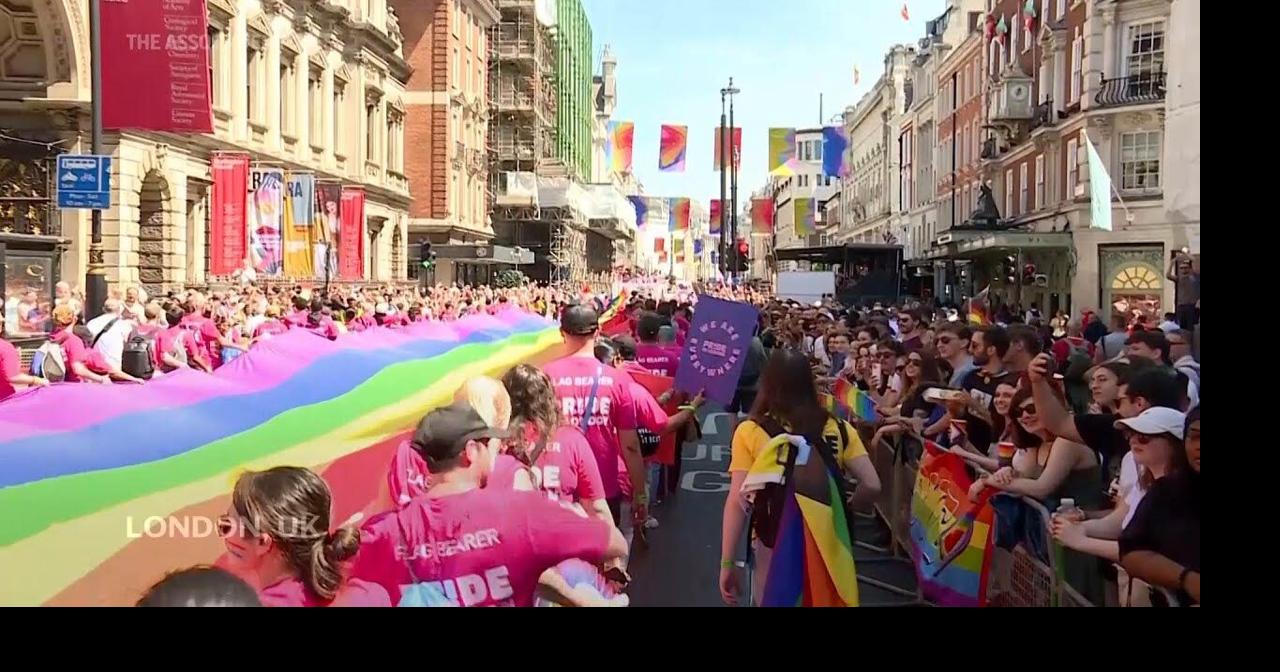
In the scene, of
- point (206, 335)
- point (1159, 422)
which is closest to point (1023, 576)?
point (1159, 422)

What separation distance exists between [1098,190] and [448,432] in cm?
287

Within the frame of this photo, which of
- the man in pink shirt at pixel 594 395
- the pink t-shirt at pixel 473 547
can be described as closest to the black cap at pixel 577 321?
the man in pink shirt at pixel 594 395

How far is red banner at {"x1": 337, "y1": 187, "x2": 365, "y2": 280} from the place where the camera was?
5922 millimetres

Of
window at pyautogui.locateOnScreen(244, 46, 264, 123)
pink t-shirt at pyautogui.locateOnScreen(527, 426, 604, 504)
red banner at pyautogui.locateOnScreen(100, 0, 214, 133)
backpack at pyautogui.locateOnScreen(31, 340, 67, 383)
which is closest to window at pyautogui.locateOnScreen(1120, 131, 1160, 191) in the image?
pink t-shirt at pyautogui.locateOnScreen(527, 426, 604, 504)

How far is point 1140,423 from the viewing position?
3.66m

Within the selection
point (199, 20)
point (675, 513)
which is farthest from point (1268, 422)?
point (199, 20)

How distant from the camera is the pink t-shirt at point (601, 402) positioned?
4707mm

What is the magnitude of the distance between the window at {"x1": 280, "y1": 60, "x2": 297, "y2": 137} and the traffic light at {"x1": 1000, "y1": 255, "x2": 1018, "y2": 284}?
371 cm

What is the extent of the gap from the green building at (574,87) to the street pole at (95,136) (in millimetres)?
2525

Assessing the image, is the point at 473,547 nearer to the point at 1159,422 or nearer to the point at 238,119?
the point at 1159,422

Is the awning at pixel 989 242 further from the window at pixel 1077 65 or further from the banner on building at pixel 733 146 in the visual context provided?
the banner on building at pixel 733 146

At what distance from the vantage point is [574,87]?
594cm
